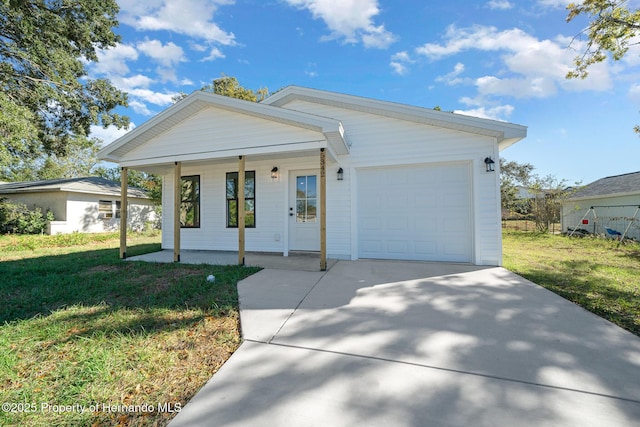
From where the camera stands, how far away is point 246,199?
7.02m

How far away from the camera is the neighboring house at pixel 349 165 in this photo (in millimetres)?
5156

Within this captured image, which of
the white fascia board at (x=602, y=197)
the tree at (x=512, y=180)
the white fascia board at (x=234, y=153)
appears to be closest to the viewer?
the white fascia board at (x=234, y=153)

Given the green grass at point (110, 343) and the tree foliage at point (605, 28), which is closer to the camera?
the green grass at point (110, 343)

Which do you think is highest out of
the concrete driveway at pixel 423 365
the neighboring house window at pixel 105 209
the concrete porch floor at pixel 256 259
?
the neighboring house window at pixel 105 209

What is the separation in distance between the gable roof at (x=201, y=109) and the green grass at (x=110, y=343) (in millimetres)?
3047

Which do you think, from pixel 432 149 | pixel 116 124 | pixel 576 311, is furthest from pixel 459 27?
pixel 116 124

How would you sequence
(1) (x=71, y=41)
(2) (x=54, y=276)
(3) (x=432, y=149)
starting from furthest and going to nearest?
(1) (x=71, y=41) < (3) (x=432, y=149) < (2) (x=54, y=276)

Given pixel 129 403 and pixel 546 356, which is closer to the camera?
pixel 129 403

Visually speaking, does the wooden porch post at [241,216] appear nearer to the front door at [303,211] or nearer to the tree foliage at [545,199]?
the front door at [303,211]

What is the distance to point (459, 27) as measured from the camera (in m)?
6.64

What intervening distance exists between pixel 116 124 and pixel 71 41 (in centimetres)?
351

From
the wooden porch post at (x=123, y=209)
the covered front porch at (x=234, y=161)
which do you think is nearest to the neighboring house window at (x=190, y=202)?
the covered front porch at (x=234, y=161)

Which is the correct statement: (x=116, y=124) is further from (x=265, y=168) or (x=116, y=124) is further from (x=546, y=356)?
(x=546, y=356)

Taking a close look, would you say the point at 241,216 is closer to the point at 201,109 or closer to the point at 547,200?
the point at 201,109
